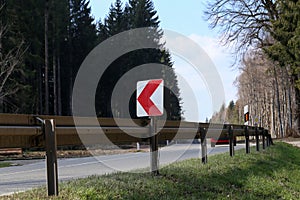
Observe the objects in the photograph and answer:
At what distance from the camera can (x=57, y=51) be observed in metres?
33.5

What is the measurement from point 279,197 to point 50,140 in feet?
12.9

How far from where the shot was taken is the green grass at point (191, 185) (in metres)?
4.39

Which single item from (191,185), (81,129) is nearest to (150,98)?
(191,185)

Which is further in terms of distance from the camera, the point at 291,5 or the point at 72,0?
the point at 72,0

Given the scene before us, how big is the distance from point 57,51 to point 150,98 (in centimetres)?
2861

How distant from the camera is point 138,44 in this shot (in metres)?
36.8

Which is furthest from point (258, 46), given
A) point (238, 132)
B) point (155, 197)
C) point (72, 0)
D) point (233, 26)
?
point (155, 197)

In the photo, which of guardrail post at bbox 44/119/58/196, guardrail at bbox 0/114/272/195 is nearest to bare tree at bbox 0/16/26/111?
guardrail at bbox 0/114/272/195

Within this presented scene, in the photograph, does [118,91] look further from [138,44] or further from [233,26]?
[233,26]

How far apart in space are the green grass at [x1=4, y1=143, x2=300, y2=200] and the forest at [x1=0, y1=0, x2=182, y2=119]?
49.7ft

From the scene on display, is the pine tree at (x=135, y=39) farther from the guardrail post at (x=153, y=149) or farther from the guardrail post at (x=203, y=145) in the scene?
the guardrail post at (x=153, y=149)

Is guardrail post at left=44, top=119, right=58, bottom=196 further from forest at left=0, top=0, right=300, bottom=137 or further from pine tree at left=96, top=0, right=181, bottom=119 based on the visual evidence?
pine tree at left=96, top=0, right=181, bottom=119

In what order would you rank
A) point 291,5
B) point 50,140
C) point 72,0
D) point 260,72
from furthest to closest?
point 260,72 → point 72,0 → point 291,5 → point 50,140

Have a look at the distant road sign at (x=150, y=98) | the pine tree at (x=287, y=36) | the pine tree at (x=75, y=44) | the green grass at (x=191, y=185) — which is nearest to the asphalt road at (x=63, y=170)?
the green grass at (x=191, y=185)
